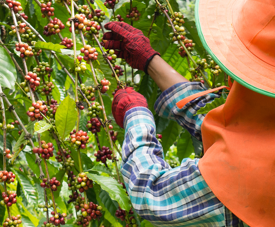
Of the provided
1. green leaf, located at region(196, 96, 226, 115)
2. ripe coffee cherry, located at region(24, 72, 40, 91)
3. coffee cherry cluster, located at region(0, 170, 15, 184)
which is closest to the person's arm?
green leaf, located at region(196, 96, 226, 115)

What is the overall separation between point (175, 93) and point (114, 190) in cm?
61

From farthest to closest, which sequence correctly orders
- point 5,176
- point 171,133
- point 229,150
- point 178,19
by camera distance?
1. point 171,133
2. point 178,19
3. point 5,176
4. point 229,150

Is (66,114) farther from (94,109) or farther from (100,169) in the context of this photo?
(100,169)

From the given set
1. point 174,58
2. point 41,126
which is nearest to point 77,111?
point 41,126

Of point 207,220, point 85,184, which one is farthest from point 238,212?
point 85,184

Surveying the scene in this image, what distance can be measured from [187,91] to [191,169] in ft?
1.90

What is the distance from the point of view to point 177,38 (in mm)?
1567

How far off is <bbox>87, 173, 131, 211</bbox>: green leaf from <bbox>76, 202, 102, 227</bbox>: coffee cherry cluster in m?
0.12

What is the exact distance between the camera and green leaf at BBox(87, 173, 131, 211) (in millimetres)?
1197

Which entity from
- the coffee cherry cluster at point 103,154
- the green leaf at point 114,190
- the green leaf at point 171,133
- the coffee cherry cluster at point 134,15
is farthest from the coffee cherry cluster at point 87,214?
the coffee cherry cluster at point 134,15

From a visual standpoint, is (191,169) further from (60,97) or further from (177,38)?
(60,97)

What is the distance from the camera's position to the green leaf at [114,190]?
1.20m

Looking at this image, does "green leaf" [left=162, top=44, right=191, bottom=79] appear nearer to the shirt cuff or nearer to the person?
the shirt cuff

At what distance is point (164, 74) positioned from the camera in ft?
5.19
